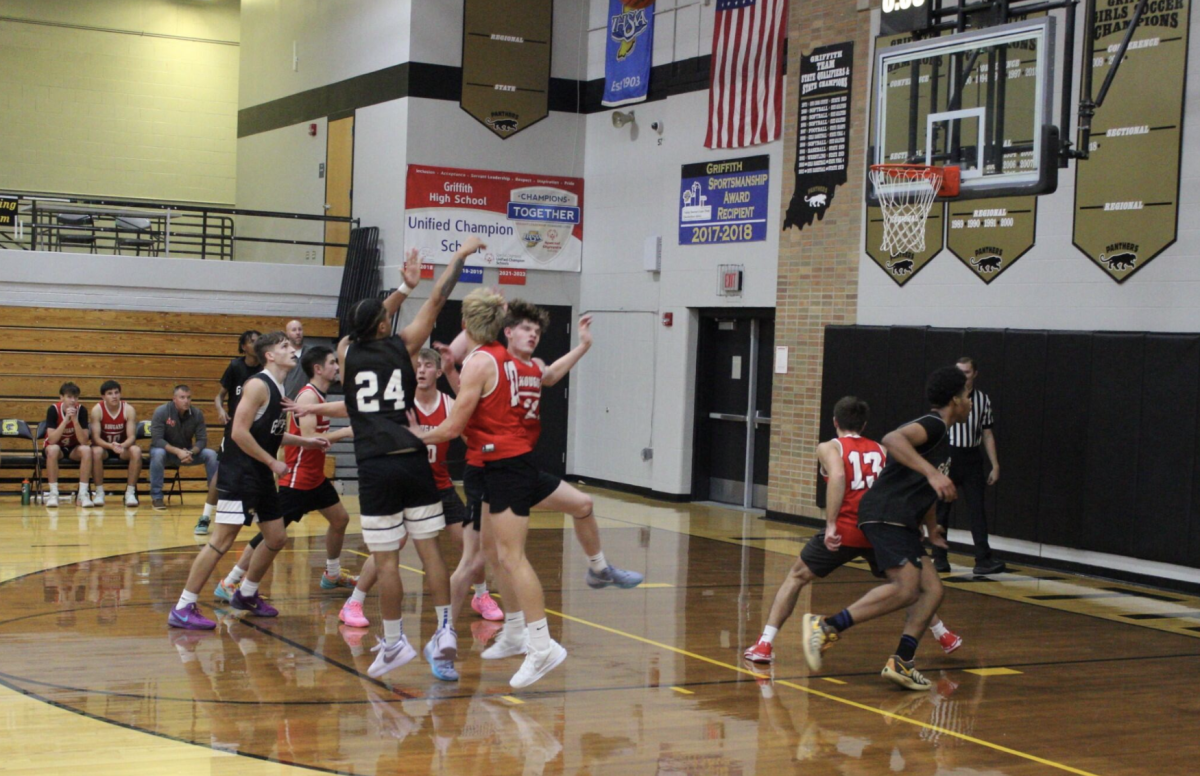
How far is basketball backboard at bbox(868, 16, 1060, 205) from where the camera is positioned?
9.59 m

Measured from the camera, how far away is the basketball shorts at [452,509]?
8.27 metres

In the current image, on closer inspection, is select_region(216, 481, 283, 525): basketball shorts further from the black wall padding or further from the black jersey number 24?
the black wall padding

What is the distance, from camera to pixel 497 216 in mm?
17812

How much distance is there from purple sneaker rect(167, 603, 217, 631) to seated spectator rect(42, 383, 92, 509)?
6565 mm

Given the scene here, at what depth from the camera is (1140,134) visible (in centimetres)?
1095

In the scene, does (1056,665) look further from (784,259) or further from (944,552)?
(784,259)

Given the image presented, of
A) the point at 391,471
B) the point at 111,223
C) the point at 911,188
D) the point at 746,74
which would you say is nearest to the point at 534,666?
the point at 391,471

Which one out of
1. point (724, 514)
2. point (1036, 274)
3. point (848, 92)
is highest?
point (848, 92)

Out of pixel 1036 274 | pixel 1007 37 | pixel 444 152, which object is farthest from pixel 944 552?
pixel 444 152

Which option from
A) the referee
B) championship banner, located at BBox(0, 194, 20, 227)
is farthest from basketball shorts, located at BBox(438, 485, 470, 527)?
championship banner, located at BBox(0, 194, 20, 227)

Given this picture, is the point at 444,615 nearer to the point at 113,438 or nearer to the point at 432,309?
the point at 432,309

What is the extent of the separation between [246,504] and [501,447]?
2.26 m

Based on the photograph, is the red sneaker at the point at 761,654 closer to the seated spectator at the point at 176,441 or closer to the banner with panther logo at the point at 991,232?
the banner with panther logo at the point at 991,232

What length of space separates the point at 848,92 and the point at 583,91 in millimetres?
5411
